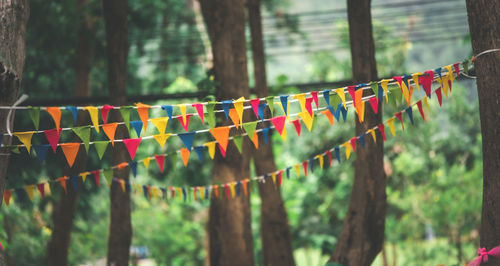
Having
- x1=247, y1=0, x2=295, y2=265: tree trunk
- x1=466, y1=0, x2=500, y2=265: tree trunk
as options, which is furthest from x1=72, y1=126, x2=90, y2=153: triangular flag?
x1=247, y1=0, x2=295, y2=265: tree trunk

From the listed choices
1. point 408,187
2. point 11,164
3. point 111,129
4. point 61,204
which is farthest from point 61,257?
point 408,187

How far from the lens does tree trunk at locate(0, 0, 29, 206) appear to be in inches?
197

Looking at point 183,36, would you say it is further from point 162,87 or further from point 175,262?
point 175,262

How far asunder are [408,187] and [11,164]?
10.9 metres

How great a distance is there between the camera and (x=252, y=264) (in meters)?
8.18

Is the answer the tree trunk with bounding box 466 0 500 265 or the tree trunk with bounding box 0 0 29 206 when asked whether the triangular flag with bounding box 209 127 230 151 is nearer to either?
the tree trunk with bounding box 0 0 29 206

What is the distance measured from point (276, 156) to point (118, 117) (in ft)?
32.3

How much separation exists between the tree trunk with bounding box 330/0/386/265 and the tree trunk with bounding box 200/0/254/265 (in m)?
1.46

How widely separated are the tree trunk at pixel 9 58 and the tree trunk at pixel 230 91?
330cm

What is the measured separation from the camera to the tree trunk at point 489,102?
523cm

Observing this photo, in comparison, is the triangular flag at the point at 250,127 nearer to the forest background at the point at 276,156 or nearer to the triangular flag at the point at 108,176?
the triangular flag at the point at 108,176

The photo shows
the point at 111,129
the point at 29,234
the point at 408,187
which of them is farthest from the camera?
the point at 408,187

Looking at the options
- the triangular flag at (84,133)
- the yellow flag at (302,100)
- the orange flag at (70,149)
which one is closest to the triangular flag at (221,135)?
the yellow flag at (302,100)

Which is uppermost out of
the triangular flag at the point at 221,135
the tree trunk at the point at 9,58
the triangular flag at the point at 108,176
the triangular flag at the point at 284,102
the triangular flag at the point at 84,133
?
the tree trunk at the point at 9,58
